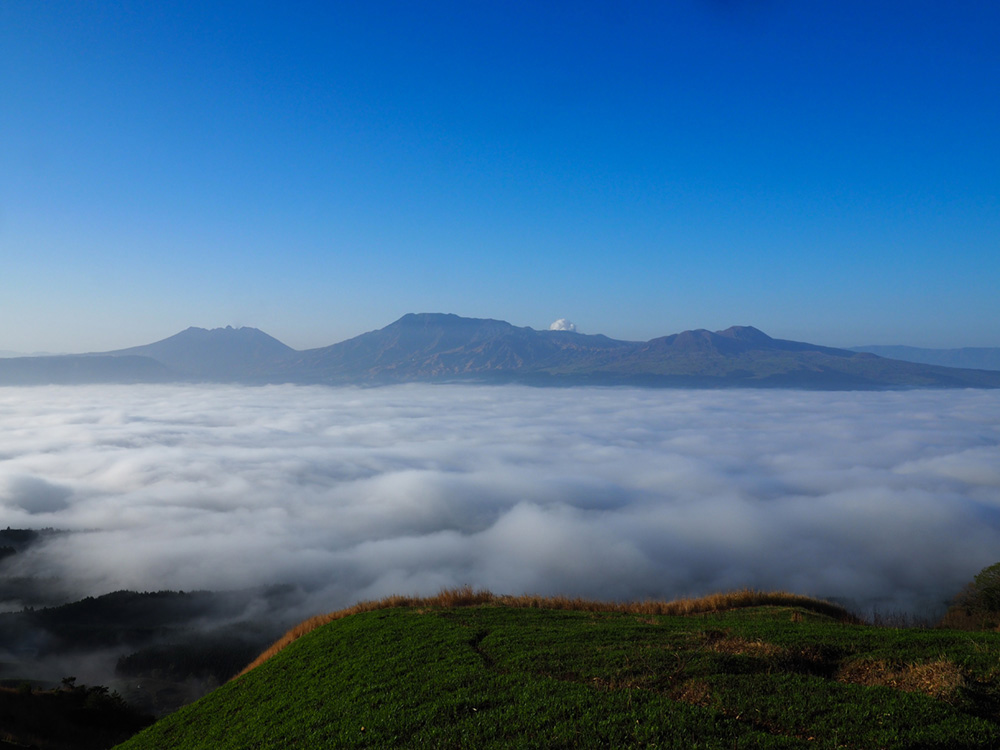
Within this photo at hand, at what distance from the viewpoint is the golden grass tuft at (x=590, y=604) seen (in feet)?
86.7

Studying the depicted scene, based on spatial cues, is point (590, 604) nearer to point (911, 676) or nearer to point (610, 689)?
point (610, 689)

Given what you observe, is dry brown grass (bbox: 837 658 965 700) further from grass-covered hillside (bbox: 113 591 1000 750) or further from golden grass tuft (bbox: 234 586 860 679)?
golden grass tuft (bbox: 234 586 860 679)

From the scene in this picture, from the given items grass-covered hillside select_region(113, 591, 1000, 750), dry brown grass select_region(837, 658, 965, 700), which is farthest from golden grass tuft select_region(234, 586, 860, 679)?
dry brown grass select_region(837, 658, 965, 700)

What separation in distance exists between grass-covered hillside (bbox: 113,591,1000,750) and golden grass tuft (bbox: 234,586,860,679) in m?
4.37

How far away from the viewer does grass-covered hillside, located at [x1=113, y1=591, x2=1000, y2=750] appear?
403 inches

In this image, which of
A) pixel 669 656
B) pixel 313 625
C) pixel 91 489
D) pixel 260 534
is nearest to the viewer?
pixel 669 656

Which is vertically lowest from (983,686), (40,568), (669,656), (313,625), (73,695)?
(40,568)

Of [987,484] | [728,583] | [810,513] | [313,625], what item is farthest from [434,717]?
[987,484]

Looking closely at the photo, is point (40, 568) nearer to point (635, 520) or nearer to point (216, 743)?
point (635, 520)

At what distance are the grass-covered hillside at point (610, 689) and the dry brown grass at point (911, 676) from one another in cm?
A: 4

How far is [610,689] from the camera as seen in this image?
1277 cm

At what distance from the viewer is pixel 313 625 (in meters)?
27.5

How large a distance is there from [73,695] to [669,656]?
6152 centimetres

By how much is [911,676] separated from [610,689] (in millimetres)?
6670
